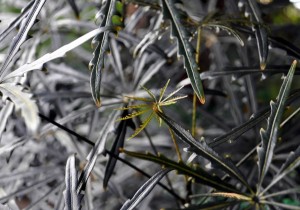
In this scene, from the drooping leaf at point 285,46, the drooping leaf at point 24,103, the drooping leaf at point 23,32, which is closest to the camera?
the drooping leaf at point 24,103

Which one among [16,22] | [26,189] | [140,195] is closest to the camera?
[140,195]

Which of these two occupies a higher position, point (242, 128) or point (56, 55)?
point (56, 55)

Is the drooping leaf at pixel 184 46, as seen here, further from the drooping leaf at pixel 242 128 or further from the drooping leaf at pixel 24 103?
the drooping leaf at pixel 24 103

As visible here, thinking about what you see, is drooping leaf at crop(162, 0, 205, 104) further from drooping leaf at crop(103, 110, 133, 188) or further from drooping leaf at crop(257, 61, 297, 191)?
drooping leaf at crop(103, 110, 133, 188)

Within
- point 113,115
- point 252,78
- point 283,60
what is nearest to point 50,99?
point 113,115

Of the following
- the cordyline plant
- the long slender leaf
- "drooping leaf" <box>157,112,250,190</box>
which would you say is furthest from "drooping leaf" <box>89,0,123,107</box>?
the long slender leaf

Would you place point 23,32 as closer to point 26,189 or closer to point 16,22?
point 16,22

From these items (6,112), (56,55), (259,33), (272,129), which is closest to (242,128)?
(272,129)

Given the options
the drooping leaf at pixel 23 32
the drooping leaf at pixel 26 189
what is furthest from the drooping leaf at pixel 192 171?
the drooping leaf at pixel 26 189
